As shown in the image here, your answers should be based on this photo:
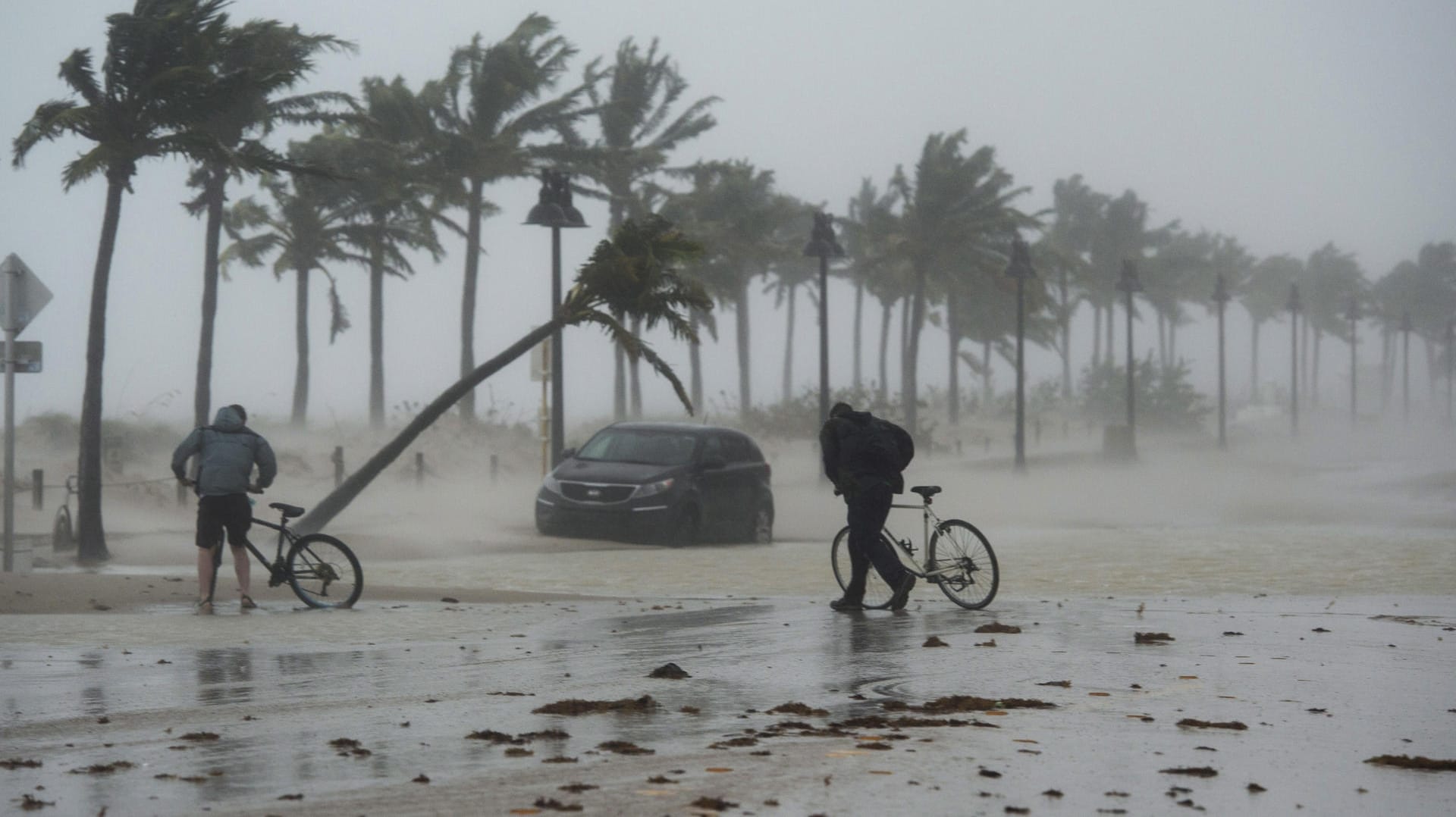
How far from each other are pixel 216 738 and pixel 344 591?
25.3ft

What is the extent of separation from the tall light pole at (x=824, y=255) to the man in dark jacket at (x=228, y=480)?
19.9m

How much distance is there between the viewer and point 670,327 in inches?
949

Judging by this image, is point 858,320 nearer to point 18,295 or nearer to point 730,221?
point 730,221

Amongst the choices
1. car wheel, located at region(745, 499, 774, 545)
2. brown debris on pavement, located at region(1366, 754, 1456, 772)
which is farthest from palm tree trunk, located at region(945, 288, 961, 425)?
brown debris on pavement, located at region(1366, 754, 1456, 772)

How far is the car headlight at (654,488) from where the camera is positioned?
23.5 m

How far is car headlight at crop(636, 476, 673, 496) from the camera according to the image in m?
23.5

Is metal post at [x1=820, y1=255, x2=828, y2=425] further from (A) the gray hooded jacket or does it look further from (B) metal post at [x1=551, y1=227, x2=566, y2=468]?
(A) the gray hooded jacket

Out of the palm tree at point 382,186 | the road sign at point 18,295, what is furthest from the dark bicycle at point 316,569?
the palm tree at point 382,186

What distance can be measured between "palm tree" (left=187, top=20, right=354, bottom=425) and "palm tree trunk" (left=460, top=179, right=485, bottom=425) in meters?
6.46

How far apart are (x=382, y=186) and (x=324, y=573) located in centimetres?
3503

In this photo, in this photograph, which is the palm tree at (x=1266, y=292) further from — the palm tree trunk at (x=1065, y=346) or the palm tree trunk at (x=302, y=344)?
the palm tree trunk at (x=302, y=344)

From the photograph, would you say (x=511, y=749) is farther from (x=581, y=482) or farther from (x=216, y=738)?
(x=581, y=482)

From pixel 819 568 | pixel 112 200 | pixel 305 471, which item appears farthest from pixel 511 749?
pixel 305 471

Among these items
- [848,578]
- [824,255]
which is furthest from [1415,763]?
[824,255]
